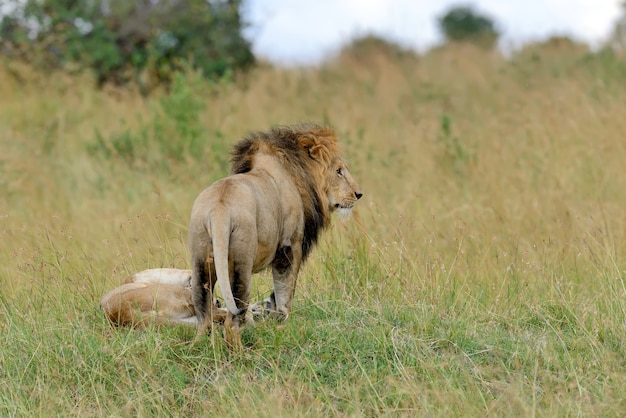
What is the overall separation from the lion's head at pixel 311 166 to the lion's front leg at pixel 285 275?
0.65 feet

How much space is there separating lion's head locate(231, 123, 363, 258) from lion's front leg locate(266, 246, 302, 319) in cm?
20

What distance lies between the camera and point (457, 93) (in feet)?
40.5

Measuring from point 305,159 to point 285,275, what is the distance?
641 millimetres

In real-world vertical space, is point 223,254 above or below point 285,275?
above

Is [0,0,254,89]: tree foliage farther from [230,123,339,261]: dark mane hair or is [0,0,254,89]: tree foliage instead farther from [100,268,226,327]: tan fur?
[100,268,226,327]: tan fur

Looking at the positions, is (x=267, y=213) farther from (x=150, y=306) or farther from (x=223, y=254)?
(x=150, y=306)

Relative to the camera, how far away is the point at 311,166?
488 centimetres

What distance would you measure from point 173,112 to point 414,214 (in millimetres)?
3674

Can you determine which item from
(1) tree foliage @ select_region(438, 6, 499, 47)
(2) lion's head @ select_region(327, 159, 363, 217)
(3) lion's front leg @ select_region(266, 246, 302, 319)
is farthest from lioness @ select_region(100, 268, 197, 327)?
(1) tree foliage @ select_region(438, 6, 499, 47)

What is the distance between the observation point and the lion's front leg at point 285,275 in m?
4.58

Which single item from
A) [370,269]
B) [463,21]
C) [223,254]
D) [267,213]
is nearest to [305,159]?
[267,213]

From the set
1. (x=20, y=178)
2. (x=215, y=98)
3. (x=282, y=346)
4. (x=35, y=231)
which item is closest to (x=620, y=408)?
(x=282, y=346)

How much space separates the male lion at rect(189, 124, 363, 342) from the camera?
4.08m

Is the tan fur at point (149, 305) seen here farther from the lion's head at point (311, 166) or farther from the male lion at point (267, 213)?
the lion's head at point (311, 166)
